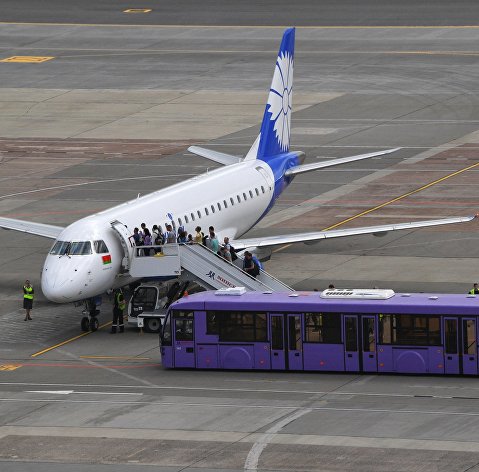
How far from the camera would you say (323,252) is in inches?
3157

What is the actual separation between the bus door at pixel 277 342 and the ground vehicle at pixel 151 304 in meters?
8.19

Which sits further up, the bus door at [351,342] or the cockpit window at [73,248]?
the cockpit window at [73,248]

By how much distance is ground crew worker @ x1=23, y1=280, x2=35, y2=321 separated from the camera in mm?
68100

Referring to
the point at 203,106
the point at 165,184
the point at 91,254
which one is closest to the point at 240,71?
the point at 203,106

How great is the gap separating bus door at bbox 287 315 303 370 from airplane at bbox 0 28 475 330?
Answer: 10780mm

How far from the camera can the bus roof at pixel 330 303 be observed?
56750 mm

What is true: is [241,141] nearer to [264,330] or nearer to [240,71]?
[240,71]

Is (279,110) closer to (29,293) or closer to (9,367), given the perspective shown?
(29,293)

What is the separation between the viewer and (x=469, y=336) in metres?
56.5

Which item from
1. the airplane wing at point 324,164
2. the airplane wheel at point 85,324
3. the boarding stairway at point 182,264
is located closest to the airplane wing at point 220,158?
the airplane wing at point 324,164

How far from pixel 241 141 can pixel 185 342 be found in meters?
51.3

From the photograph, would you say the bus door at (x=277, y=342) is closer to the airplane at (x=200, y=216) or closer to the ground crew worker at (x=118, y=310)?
the ground crew worker at (x=118, y=310)

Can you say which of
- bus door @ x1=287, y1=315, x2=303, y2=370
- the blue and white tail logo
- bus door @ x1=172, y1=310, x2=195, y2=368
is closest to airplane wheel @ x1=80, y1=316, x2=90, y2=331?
bus door @ x1=172, y1=310, x2=195, y2=368
